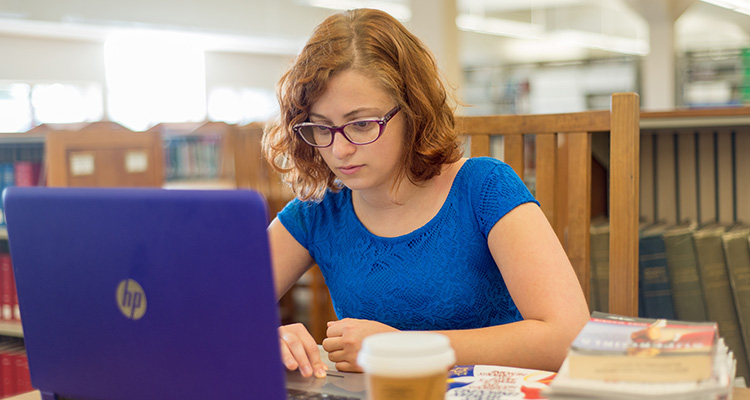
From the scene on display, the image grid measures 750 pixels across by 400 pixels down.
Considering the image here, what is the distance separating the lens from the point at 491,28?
920 centimetres

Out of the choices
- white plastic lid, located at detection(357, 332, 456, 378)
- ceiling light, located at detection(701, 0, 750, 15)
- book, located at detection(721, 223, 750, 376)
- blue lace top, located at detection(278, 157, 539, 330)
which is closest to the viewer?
white plastic lid, located at detection(357, 332, 456, 378)

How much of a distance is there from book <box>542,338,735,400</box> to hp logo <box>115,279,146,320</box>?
35 cm

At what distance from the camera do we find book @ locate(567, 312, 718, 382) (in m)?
0.58

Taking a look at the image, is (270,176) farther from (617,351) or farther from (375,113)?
(617,351)

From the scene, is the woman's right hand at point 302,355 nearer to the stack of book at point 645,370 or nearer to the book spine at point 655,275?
the stack of book at point 645,370

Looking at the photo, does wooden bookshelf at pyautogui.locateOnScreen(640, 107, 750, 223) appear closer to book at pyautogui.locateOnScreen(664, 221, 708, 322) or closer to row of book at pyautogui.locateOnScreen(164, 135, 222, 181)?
book at pyautogui.locateOnScreen(664, 221, 708, 322)

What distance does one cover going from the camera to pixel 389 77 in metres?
1.03

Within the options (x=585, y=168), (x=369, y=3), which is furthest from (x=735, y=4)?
(x=585, y=168)

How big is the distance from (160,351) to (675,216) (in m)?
1.62

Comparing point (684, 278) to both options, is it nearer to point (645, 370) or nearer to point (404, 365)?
point (645, 370)

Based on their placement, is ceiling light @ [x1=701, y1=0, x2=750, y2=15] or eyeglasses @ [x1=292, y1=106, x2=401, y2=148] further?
ceiling light @ [x1=701, y1=0, x2=750, y2=15]

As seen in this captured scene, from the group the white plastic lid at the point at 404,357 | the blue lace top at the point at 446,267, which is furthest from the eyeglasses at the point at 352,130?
the white plastic lid at the point at 404,357

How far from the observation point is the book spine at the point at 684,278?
1.56 meters

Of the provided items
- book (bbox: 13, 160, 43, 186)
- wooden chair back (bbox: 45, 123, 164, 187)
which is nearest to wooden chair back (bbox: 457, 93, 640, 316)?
wooden chair back (bbox: 45, 123, 164, 187)
